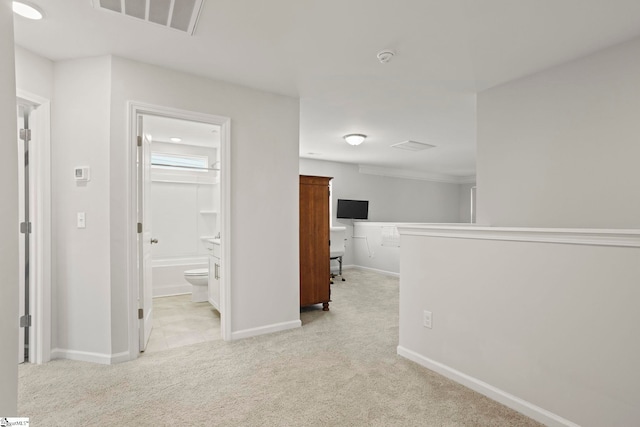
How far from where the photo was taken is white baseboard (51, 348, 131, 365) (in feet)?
8.48

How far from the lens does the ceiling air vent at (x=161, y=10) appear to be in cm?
194

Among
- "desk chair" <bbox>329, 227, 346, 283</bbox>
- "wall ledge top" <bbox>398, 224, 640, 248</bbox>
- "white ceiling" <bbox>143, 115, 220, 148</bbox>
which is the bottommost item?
"desk chair" <bbox>329, 227, 346, 283</bbox>

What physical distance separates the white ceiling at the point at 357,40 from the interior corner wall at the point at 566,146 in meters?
0.17

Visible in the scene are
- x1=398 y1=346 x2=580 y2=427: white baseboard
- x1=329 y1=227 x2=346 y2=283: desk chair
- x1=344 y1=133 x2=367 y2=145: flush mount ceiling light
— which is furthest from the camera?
x1=329 y1=227 x2=346 y2=283: desk chair

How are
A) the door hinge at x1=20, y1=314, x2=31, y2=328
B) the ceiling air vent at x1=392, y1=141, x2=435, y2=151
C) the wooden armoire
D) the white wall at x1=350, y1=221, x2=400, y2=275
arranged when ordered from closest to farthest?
the door hinge at x1=20, y1=314, x2=31, y2=328, the wooden armoire, the ceiling air vent at x1=392, y1=141, x2=435, y2=151, the white wall at x1=350, y1=221, x2=400, y2=275

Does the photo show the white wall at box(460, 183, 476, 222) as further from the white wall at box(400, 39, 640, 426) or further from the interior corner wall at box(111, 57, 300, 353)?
the interior corner wall at box(111, 57, 300, 353)

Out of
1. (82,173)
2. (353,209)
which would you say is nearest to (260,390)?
(82,173)

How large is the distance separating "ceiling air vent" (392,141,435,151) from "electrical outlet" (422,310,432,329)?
370cm

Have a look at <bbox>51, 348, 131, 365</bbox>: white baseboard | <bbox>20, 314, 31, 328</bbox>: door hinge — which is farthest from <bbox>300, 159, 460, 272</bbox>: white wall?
<bbox>20, 314, 31, 328</bbox>: door hinge

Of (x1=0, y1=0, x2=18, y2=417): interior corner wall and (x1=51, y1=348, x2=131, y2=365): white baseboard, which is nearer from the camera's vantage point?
(x1=0, y1=0, x2=18, y2=417): interior corner wall

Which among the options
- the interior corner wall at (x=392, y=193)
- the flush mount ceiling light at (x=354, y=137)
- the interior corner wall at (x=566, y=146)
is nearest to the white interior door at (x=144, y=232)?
the flush mount ceiling light at (x=354, y=137)

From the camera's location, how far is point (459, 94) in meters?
3.41

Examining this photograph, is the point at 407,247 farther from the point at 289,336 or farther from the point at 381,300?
the point at 381,300

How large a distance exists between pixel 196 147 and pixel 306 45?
397 centimetres
